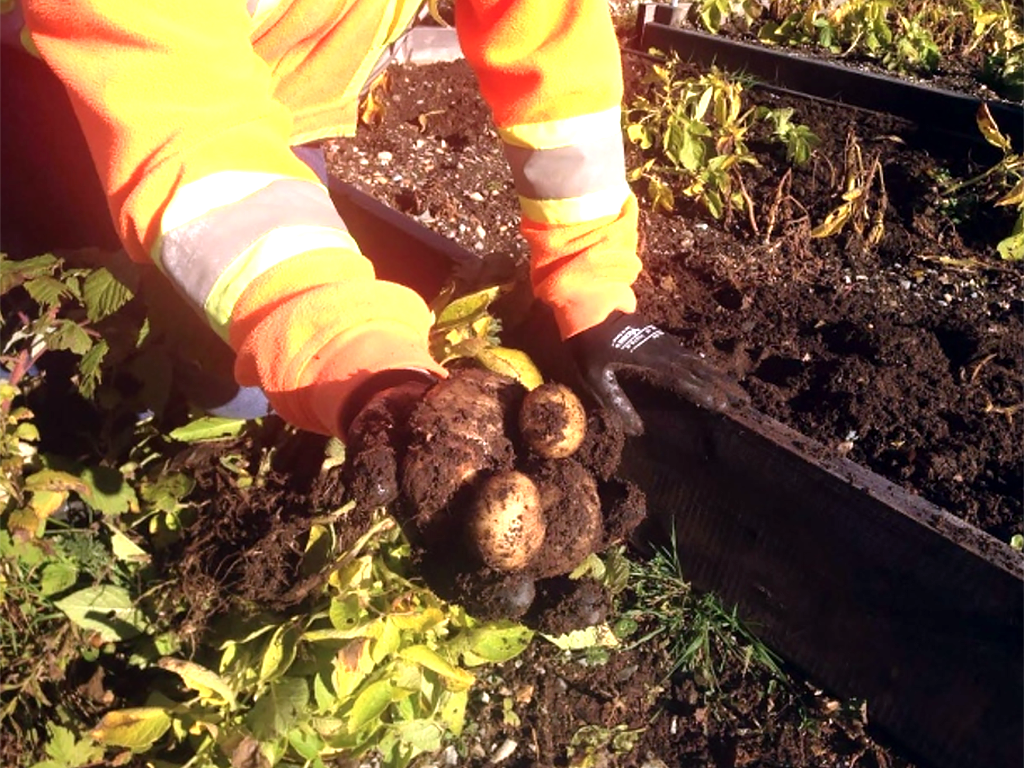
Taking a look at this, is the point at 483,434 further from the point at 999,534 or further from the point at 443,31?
the point at 443,31

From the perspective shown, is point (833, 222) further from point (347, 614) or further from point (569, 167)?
point (347, 614)

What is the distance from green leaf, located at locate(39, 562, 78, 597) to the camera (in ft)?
6.78

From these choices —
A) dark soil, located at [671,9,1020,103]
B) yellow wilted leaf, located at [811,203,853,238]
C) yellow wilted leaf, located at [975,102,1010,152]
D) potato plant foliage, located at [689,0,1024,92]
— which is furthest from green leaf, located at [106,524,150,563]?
potato plant foliage, located at [689,0,1024,92]

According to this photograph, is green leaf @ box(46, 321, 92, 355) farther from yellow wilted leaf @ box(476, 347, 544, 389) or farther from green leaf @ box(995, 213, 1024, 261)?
green leaf @ box(995, 213, 1024, 261)

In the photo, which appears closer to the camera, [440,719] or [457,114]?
[440,719]

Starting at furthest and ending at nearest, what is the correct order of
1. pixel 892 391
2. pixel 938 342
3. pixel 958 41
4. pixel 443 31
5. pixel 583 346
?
1. pixel 958 41
2. pixel 443 31
3. pixel 938 342
4. pixel 892 391
5. pixel 583 346

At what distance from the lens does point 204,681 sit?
1771 millimetres

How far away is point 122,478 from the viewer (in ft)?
6.88

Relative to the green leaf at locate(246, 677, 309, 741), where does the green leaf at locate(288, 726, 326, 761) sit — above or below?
below

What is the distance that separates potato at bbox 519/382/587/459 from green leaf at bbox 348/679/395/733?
2.01 ft

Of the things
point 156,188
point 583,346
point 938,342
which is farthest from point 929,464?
point 156,188

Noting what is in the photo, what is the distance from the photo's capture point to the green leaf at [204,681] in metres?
1.74

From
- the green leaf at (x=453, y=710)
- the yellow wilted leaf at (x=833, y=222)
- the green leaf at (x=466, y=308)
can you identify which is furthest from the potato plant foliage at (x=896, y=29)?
the green leaf at (x=453, y=710)

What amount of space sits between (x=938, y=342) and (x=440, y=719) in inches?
62.5
